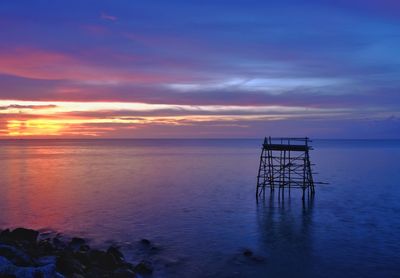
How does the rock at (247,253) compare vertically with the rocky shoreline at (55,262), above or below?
below

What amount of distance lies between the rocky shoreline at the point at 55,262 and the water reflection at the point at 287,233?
23.0 ft

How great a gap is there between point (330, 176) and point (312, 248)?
40.1 meters

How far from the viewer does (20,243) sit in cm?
2045

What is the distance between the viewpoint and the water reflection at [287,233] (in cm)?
2038

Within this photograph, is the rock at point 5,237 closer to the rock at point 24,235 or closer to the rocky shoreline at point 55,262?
the rocky shoreline at point 55,262

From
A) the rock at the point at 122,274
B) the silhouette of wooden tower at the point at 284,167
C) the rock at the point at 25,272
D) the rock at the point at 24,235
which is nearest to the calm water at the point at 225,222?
the silhouette of wooden tower at the point at 284,167

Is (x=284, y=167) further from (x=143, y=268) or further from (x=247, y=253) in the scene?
(x=143, y=268)

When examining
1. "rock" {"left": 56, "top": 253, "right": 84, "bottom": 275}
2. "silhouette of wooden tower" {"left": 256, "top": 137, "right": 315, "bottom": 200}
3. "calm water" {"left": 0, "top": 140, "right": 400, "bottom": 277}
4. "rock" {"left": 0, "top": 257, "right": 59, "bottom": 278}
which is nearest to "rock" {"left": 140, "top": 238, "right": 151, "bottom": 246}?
"calm water" {"left": 0, "top": 140, "right": 400, "bottom": 277}

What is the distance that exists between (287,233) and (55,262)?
15874 millimetres

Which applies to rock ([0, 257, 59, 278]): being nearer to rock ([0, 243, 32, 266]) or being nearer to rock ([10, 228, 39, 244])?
rock ([0, 243, 32, 266])

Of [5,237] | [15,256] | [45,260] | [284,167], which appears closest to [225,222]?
[284,167]

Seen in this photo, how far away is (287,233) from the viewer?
26797mm

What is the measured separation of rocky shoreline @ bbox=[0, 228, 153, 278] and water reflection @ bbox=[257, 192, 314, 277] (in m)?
7.00

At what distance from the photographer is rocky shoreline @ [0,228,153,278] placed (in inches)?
546
